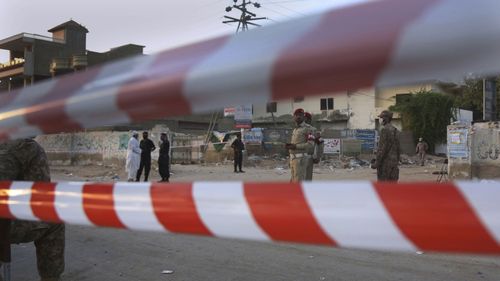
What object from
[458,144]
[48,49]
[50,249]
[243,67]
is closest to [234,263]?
[50,249]

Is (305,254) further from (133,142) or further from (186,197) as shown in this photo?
(133,142)

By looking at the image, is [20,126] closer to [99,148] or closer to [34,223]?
[34,223]

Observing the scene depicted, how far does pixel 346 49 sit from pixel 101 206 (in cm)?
103

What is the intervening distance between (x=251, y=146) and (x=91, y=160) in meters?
8.76

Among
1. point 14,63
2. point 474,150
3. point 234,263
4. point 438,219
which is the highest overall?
point 14,63

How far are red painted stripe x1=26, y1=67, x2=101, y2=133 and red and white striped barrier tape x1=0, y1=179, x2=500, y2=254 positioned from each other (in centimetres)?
29

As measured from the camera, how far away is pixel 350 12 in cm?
110

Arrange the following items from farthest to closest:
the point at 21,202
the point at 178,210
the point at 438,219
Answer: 1. the point at 21,202
2. the point at 178,210
3. the point at 438,219

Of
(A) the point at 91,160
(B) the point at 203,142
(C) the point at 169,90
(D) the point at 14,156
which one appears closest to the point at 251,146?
(B) the point at 203,142

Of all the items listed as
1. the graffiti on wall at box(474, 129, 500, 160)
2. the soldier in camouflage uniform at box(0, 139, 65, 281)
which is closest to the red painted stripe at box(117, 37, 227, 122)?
the soldier in camouflage uniform at box(0, 139, 65, 281)

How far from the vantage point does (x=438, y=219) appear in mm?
1048

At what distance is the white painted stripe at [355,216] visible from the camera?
1.11 m

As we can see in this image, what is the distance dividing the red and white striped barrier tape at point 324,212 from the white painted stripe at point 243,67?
10.4 inches

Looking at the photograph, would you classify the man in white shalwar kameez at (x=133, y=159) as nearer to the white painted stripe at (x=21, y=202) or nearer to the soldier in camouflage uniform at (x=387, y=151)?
the soldier in camouflage uniform at (x=387, y=151)
